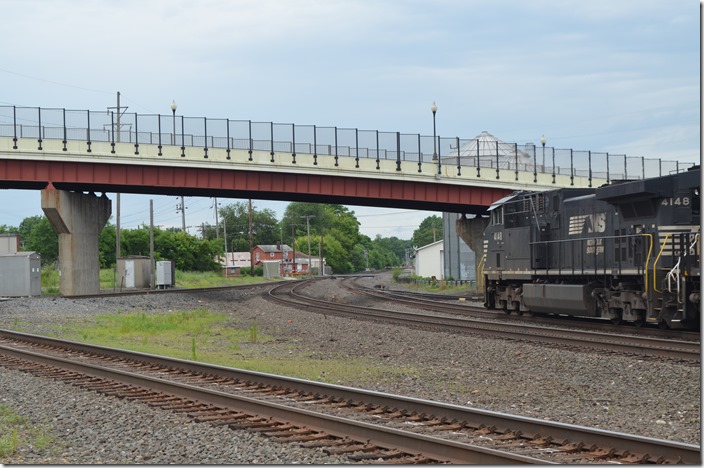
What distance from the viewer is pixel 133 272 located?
59875 millimetres

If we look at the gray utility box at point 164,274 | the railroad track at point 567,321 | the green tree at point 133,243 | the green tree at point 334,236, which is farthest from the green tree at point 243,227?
the railroad track at point 567,321

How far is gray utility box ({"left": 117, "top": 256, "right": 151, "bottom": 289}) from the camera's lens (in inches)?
2345

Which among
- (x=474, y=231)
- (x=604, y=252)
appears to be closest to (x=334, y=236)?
(x=474, y=231)

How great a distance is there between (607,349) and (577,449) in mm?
9386

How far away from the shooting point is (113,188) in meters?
48.7

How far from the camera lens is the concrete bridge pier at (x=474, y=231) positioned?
177ft

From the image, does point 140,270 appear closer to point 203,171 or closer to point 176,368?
point 203,171

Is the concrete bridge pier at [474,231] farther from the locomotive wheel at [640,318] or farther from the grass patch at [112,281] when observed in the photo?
the locomotive wheel at [640,318]

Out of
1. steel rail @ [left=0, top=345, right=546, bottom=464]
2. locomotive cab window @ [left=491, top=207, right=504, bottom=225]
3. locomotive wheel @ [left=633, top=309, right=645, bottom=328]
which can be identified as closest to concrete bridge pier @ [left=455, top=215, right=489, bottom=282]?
Result: locomotive cab window @ [left=491, top=207, right=504, bottom=225]

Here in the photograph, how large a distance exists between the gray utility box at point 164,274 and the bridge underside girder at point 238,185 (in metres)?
10.7

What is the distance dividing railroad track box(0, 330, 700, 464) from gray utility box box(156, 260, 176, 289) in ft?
149

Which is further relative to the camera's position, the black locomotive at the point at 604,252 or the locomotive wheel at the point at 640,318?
the locomotive wheel at the point at 640,318

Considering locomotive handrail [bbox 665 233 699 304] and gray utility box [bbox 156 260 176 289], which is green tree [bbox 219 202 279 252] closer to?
gray utility box [bbox 156 260 176 289]

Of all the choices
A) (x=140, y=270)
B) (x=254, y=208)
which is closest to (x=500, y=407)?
(x=140, y=270)
